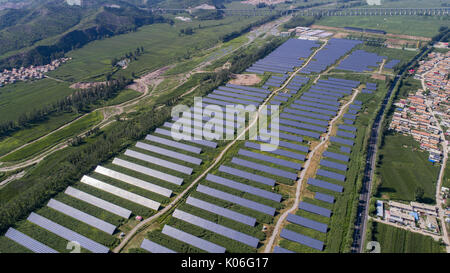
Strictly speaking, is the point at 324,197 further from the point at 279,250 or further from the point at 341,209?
the point at 279,250

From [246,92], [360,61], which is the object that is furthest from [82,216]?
[360,61]

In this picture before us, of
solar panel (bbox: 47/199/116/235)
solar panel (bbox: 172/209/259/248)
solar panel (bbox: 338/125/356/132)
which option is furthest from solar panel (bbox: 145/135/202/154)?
solar panel (bbox: 338/125/356/132)

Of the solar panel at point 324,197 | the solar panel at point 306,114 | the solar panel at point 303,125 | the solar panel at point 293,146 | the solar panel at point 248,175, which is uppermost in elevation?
the solar panel at point 306,114

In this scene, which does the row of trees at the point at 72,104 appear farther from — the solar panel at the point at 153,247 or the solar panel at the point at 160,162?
the solar panel at the point at 153,247

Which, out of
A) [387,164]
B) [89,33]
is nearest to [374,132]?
[387,164]

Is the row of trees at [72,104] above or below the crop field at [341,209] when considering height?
above

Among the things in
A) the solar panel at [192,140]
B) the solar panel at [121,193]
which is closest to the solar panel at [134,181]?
the solar panel at [121,193]

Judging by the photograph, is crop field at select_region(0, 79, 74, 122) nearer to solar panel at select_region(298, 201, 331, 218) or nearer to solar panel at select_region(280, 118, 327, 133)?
solar panel at select_region(280, 118, 327, 133)
